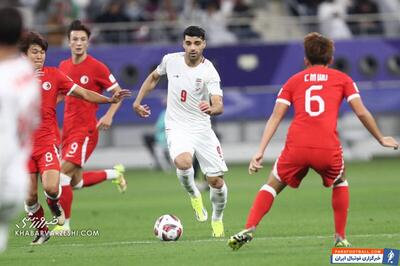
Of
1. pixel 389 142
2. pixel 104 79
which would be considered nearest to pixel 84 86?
pixel 104 79

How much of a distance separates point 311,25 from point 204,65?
20.2m

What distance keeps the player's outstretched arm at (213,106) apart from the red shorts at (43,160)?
1.91m

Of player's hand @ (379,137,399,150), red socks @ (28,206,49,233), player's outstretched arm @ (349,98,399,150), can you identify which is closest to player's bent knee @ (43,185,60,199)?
red socks @ (28,206,49,233)

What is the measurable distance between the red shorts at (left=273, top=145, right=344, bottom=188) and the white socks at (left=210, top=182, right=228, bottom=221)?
2733 mm

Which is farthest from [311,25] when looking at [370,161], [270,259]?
[270,259]

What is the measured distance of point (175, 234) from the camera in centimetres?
1449

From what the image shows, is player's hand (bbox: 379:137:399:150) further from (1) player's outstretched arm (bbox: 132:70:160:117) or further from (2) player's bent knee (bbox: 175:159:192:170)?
(1) player's outstretched arm (bbox: 132:70:160:117)

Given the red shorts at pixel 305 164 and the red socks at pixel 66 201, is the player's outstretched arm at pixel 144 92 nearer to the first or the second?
the red socks at pixel 66 201

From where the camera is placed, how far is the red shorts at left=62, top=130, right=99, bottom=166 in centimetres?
1678

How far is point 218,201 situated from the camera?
1525 centimetres

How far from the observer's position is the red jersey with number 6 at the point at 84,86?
54.9 feet

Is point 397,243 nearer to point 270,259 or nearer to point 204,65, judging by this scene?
point 270,259

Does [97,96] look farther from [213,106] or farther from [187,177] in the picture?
[187,177]

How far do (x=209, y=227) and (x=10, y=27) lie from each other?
8554mm
